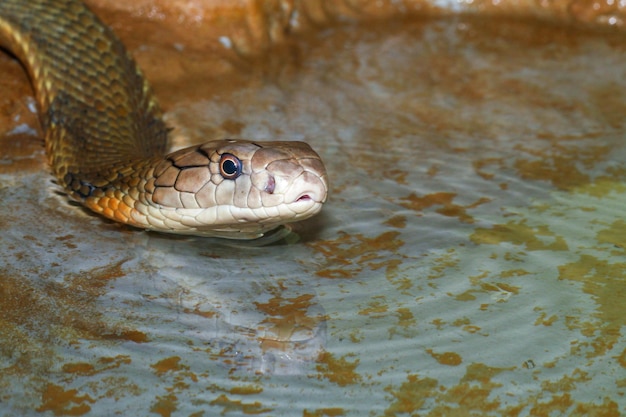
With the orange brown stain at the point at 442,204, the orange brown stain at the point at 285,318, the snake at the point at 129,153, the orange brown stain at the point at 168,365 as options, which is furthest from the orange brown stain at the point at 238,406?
the orange brown stain at the point at 442,204

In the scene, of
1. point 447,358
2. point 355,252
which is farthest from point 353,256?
point 447,358

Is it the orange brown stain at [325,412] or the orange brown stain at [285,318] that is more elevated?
the orange brown stain at [285,318]

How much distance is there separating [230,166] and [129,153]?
3.03ft

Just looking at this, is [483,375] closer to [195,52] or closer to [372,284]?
→ [372,284]

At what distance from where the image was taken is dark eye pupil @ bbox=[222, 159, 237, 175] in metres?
3.76

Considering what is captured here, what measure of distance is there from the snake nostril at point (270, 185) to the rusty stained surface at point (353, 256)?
1.03 feet

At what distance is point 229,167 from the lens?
3775 mm

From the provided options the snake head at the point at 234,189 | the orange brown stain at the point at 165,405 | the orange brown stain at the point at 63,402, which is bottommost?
the orange brown stain at the point at 165,405

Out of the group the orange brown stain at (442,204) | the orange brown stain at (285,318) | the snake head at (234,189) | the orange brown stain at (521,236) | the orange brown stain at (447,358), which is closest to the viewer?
the orange brown stain at (447,358)

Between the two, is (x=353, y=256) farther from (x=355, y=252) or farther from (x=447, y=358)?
(x=447, y=358)

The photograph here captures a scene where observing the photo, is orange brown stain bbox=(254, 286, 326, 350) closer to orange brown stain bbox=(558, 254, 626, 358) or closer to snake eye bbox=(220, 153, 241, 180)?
snake eye bbox=(220, 153, 241, 180)

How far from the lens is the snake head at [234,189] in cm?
366

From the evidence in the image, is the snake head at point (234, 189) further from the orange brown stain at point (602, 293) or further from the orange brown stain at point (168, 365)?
the orange brown stain at point (602, 293)

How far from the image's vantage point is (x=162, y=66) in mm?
5609
